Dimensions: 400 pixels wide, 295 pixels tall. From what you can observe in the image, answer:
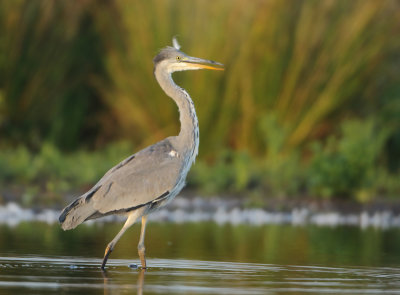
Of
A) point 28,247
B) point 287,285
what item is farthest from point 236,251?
point 287,285

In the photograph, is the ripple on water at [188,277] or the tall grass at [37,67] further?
the tall grass at [37,67]

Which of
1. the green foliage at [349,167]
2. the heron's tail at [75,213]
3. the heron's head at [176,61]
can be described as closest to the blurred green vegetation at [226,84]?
the green foliage at [349,167]

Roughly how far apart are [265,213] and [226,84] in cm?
402

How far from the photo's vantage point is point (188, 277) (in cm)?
814

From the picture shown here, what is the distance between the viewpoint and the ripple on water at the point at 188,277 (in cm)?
732

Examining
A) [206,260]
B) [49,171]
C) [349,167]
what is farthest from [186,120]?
[49,171]

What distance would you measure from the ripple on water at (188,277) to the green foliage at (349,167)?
6.34 metres

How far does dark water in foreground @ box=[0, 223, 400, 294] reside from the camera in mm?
7496

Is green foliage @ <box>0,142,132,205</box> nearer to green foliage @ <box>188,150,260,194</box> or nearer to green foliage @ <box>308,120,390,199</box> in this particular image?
green foliage @ <box>188,150,260,194</box>

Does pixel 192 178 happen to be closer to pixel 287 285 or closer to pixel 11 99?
pixel 11 99

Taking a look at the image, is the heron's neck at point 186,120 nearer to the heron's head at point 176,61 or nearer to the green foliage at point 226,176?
the heron's head at point 176,61

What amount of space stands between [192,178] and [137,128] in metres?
2.97

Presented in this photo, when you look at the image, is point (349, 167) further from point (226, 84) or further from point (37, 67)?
point (37, 67)

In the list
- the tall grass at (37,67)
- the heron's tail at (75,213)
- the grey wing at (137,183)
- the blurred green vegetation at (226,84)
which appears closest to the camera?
the heron's tail at (75,213)
